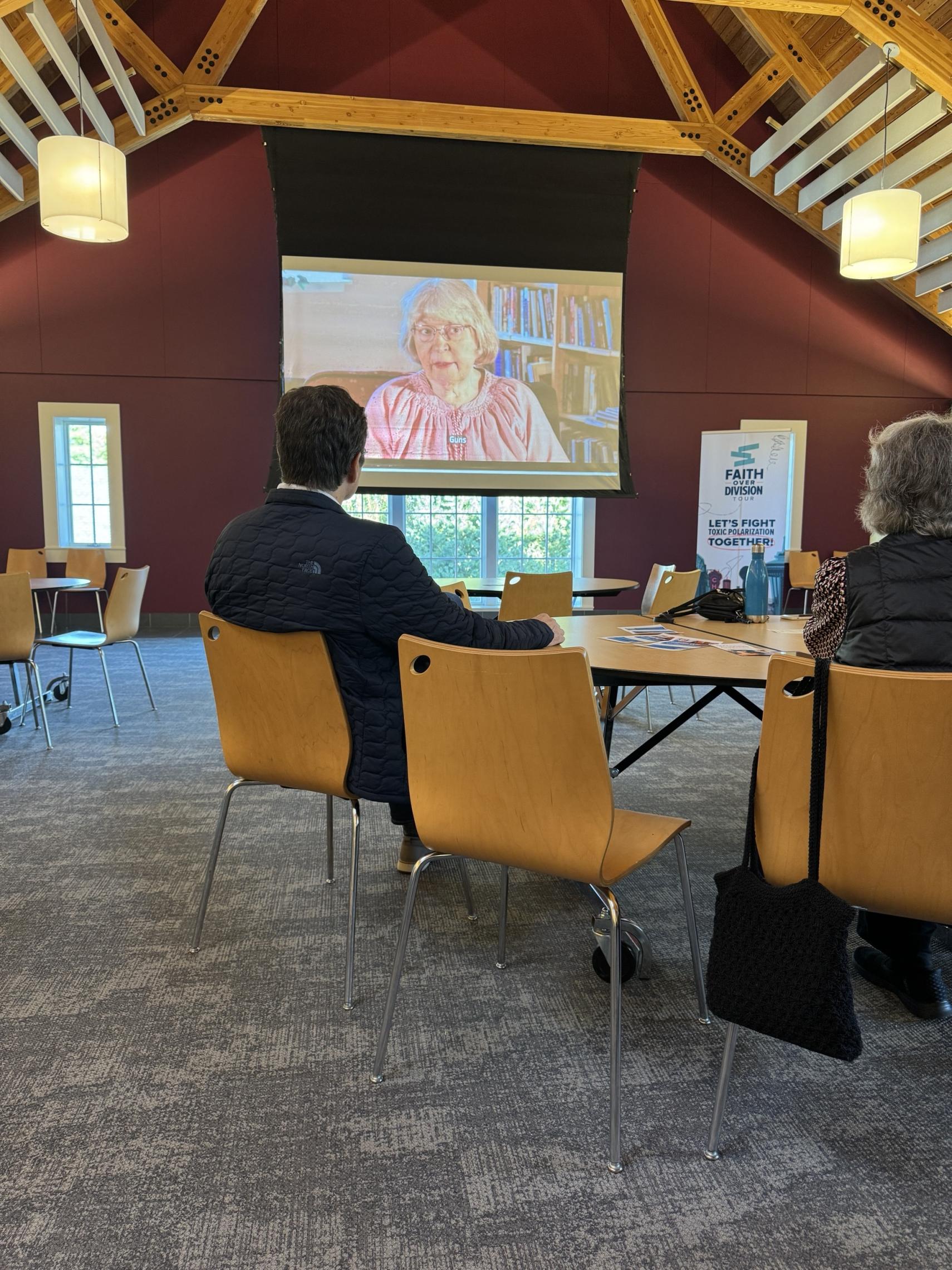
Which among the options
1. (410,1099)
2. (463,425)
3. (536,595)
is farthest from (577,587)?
(463,425)

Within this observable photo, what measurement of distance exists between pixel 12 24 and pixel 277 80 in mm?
2307

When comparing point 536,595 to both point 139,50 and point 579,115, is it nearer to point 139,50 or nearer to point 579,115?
point 579,115

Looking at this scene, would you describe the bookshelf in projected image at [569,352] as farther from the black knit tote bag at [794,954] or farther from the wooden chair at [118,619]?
the black knit tote bag at [794,954]

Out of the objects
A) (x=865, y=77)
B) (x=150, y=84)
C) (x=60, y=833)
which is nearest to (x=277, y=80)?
(x=150, y=84)

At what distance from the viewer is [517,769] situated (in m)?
1.39

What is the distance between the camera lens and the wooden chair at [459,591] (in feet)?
11.1

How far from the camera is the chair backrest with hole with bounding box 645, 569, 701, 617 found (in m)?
4.12

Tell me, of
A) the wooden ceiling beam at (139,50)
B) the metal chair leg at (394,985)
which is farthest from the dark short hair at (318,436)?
the wooden ceiling beam at (139,50)

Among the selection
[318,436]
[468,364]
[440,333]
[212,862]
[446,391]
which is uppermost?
[440,333]

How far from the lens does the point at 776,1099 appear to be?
1506mm

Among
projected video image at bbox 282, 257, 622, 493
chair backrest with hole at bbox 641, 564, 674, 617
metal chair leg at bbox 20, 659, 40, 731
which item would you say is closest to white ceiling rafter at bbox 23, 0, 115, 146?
projected video image at bbox 282, 257, 622, 493

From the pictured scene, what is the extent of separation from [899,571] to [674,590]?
105 inches

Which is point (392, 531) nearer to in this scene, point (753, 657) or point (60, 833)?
point (753, 657)

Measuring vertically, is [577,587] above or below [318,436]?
below
